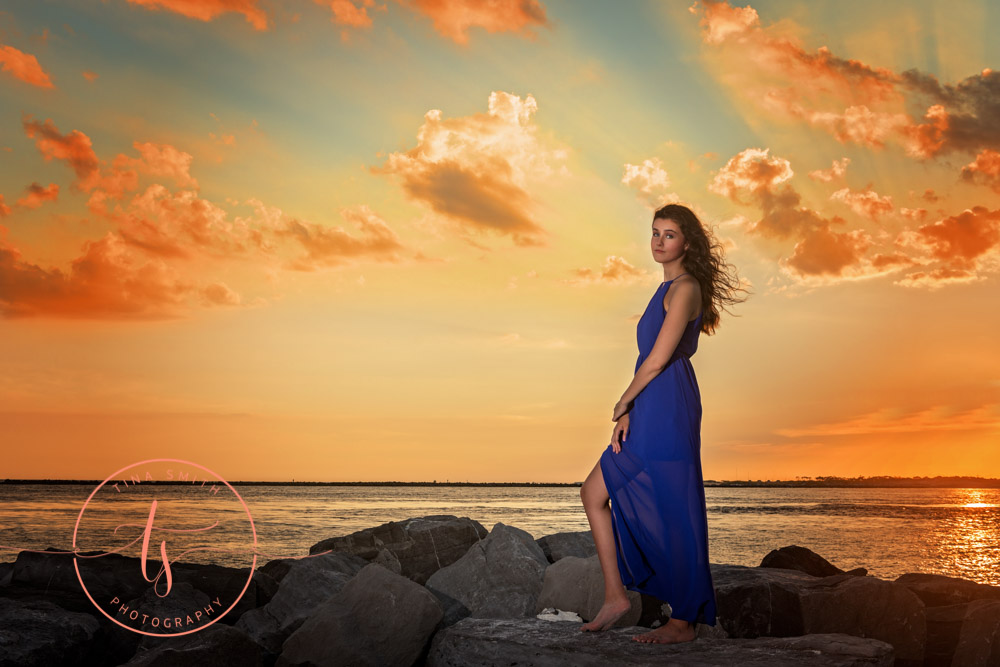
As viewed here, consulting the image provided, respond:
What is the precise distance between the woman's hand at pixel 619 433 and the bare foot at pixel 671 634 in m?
1.02

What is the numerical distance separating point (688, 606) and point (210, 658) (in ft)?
11.2

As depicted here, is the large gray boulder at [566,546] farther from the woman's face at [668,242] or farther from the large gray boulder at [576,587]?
the woman's face at [668,242]

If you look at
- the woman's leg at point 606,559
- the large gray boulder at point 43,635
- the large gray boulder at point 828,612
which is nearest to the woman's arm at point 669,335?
the woman's leg at point 606,559

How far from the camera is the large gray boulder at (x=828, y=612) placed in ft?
22.2

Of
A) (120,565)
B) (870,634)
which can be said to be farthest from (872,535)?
(120,565)

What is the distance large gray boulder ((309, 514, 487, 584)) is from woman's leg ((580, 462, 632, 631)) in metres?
6.81

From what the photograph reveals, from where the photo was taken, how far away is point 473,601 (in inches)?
309

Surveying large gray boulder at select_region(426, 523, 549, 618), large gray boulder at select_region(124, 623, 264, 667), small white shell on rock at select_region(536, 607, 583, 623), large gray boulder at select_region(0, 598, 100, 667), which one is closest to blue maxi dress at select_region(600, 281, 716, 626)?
small white shell on rock at select_region(536, 607, 583, 623)

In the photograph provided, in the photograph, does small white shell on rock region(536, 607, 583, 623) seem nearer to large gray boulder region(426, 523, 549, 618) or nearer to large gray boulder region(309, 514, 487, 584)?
large gray boulder region(426, 523, 549, 618)

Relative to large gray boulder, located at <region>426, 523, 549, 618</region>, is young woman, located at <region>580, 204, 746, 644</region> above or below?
above

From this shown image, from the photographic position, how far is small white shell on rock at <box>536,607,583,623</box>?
221 inches

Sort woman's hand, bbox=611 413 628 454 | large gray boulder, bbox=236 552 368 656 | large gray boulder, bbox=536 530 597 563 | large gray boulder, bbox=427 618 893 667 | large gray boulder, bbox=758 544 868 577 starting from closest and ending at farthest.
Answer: large gray boulder, bbox=427 618 893 667 → woman's hand, bbox=611 413 628 454 → large gray boulder, bbox=236 552 368 656 → large gray boulder, bbox=536 530 597 563 → large gray boulder, bbox=758 544 868 577

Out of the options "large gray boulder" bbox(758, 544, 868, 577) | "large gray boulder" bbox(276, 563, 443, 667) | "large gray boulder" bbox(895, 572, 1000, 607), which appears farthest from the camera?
"large gray boulder" bbox(758, 544, 868, 577)

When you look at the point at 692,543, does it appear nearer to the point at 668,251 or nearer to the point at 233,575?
the point at 668,251
